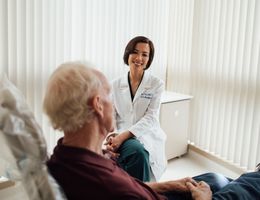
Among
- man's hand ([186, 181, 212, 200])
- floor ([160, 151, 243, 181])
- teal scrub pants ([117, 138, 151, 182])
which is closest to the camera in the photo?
man's hand ([186, 181, 212, 200])

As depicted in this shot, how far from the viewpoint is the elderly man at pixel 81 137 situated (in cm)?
97

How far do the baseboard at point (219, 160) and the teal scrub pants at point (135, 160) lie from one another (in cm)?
113

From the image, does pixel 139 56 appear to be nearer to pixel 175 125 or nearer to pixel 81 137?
pixel 175 125

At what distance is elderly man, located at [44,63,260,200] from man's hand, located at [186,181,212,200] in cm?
32

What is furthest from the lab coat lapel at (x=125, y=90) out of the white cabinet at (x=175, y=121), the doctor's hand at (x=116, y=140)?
the white cabinet at (x=175, y=121)

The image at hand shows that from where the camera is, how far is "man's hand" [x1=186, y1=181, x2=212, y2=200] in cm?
128

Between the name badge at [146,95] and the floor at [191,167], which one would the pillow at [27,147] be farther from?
the floor at [191,167]

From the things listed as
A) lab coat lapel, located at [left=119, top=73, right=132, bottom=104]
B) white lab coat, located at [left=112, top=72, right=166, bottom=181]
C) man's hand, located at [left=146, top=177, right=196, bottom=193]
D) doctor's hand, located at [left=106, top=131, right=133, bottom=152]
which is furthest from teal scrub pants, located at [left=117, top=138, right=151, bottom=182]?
man's hand, located at [left=146, top=177, right=196, bottom=193]

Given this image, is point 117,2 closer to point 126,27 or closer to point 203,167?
point 126,27

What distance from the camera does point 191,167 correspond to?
3.03 meters

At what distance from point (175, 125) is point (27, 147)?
2312mm

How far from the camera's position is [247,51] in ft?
8.20

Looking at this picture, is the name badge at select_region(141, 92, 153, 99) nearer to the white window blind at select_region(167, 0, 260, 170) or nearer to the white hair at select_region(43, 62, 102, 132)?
the white window blind at select_region(167, 0, 260, 170)

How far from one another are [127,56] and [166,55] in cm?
118
